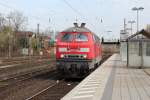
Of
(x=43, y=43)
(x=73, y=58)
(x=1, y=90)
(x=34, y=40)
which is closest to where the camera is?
(x=1, y=90)

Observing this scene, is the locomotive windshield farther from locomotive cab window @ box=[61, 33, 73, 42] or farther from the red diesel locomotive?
locomotive cab window @ box=[61, 33, 73, 42]

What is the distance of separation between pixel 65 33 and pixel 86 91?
9.52m

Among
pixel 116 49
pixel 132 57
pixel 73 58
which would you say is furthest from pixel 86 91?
pixel 116 49

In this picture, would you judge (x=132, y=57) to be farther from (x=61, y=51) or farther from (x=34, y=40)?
(x=34, y=40)

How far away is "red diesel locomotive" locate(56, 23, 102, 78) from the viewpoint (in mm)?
23047

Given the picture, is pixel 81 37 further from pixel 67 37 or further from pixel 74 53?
pixel 74 53

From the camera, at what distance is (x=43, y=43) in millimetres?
126625

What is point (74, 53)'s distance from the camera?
2325 cm

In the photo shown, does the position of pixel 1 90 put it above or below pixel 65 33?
below

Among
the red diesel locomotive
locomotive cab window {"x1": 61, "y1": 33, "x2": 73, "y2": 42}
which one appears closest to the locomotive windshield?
the red diesel locomotive

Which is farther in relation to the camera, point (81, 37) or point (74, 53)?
point (81, 37)

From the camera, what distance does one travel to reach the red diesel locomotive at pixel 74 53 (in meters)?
23.0

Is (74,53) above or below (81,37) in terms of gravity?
below

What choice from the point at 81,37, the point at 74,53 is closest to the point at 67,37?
the point at 81,37
